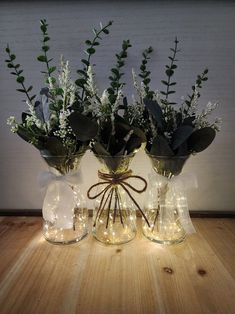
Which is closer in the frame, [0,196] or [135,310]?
[135,310]

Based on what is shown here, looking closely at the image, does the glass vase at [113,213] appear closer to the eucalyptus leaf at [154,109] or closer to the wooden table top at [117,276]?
the wooden table top at [117,276]

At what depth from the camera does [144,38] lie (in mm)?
846

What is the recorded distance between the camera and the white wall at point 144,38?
0.83 meters

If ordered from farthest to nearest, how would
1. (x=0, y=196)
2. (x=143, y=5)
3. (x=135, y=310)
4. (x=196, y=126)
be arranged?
(x=0, y=196) → (x=143, y=5) → (x=196, y=126) → (x=135, y=310)

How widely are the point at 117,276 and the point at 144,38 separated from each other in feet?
2.28

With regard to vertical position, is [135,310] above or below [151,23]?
below

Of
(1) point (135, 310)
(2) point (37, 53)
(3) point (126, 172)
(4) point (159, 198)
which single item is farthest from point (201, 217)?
(2) point (37, 53)

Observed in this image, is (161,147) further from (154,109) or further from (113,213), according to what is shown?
(113,213)

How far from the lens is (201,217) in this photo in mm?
926

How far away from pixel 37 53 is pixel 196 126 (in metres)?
0.56

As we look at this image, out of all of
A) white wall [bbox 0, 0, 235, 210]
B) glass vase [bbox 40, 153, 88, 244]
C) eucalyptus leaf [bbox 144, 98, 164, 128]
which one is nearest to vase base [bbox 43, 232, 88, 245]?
glass vase [bbox 40, 153, 88, 244]

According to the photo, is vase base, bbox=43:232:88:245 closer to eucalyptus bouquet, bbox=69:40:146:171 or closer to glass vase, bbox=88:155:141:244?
glass vase, bbox=88:155:141:244

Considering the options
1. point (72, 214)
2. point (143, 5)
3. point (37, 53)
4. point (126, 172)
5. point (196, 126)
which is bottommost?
point (72, 214)

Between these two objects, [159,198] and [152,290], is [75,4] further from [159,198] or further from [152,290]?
[152,290]
